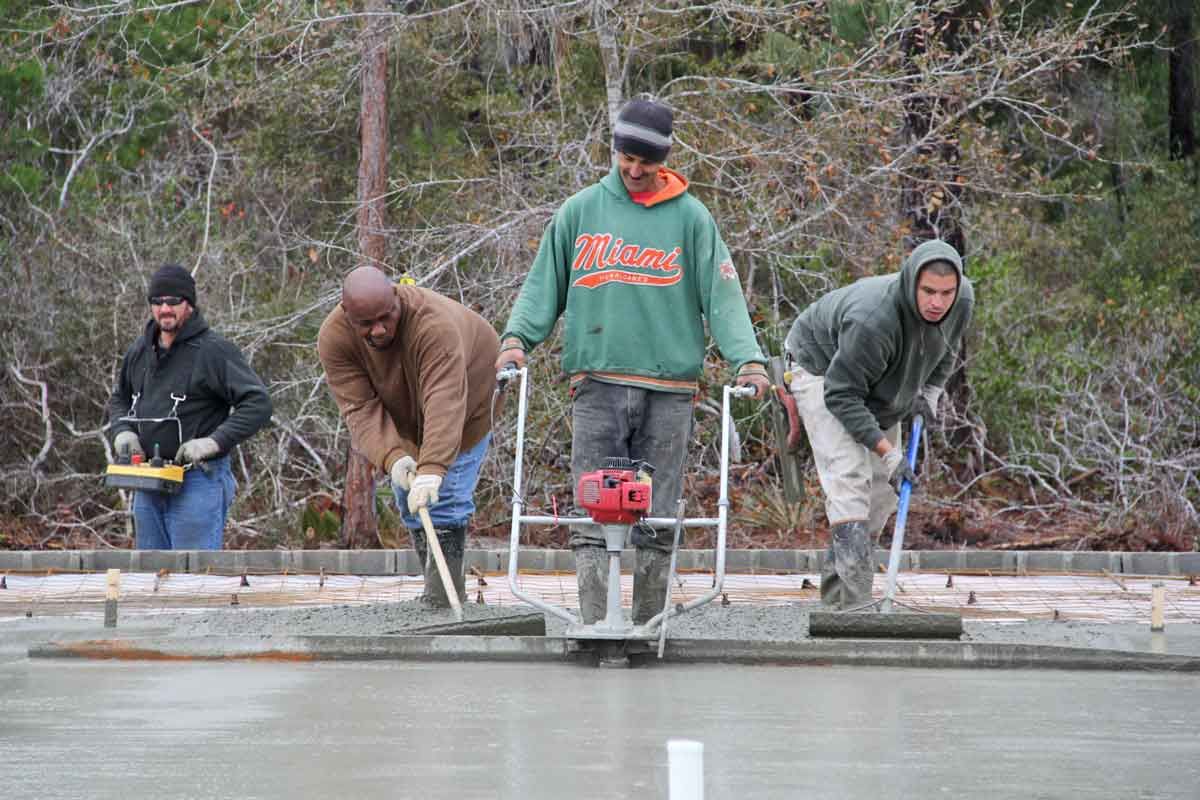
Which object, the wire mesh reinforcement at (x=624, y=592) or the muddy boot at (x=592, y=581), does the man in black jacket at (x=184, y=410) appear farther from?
the muddy boot at (x=592, y=581)

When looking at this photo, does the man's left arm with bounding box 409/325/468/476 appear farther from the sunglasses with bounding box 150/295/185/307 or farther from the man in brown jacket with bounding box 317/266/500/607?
the sunglasses with bounding box 150/295/185/307

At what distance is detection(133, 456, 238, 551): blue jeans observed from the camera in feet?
32.9

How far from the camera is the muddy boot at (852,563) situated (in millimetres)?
8367

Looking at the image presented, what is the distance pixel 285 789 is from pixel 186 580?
614 centimetres

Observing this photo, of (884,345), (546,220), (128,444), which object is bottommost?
(128,444)

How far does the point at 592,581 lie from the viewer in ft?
25.2

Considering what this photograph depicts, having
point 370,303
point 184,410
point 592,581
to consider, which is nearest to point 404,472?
point 370,303

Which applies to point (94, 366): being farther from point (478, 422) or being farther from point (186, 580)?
point (478, 422)

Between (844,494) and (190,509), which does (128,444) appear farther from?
(844,494)

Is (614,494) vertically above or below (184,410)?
below

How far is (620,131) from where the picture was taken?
25.0 feet

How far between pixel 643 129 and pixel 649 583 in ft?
6.13

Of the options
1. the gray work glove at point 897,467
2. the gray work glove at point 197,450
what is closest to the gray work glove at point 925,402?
the gray work glove at point 897,467

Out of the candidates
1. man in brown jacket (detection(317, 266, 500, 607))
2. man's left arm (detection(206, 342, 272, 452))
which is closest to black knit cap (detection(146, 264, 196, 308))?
man's left arm (detection(206, 342, 272, 452))
